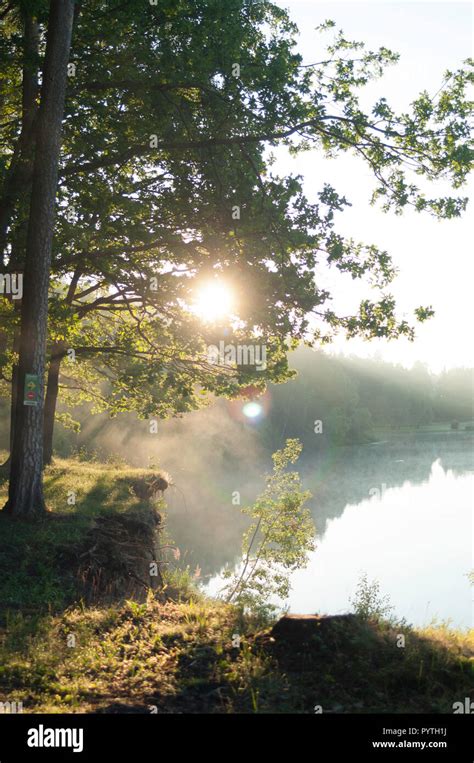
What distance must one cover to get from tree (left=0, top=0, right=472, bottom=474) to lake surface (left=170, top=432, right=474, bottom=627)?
948cm

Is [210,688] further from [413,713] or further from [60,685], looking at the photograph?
[413,713]

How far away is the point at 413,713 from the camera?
570cm

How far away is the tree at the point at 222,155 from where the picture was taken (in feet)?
41.9

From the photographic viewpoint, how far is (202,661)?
23.1ft

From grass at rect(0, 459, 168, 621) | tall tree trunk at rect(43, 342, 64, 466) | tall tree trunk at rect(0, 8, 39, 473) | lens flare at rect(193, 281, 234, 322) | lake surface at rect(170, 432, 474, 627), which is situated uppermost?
tall tree trunk at rect(0, 8, 39, 473)

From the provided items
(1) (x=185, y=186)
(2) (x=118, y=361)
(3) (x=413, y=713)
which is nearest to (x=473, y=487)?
(2) (x=118, y=361)

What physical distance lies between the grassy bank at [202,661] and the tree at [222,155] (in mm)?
7470

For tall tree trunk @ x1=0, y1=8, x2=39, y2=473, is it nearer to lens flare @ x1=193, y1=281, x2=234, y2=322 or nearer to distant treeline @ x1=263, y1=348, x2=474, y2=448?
lens flare @ x1=193, y1=281, x2=234, y2=322

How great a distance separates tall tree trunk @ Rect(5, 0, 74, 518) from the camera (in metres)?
11.3

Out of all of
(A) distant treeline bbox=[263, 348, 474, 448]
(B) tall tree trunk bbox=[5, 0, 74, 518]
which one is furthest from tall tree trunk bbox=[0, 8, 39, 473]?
(A) distant treeline bbox=[263, 348, 474, 448]

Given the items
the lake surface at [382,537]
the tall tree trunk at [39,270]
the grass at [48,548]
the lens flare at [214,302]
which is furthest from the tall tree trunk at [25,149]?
the lake surface at [382,537]

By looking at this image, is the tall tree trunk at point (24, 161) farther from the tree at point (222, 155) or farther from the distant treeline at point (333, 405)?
the distant treeline at point (333, 405)

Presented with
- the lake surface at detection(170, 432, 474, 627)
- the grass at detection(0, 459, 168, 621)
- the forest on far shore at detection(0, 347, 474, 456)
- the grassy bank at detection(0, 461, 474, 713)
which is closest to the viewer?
the grassy bank at detection(0, 461, 474, 713)

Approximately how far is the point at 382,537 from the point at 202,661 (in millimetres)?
47598
